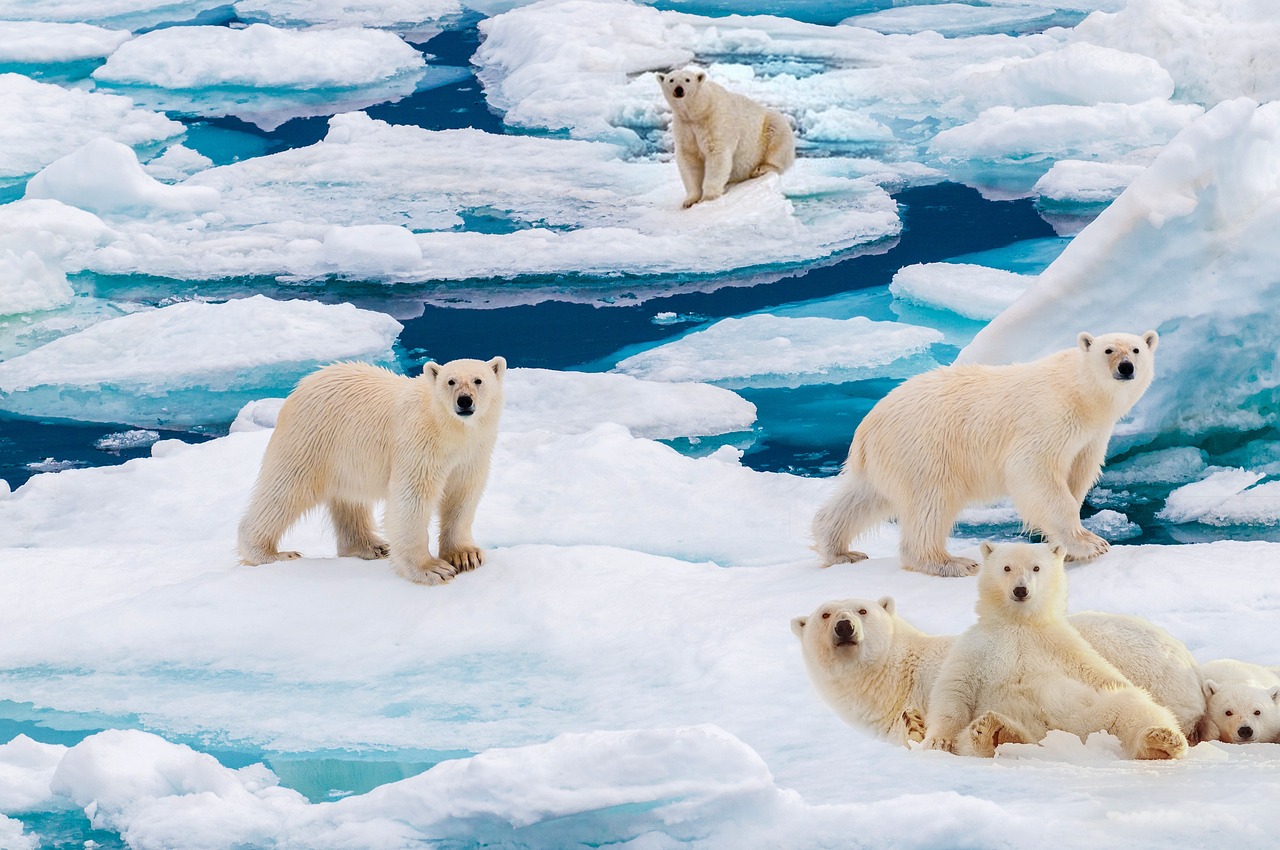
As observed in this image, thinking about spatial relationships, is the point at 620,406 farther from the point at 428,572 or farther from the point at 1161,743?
the point at 1161,743

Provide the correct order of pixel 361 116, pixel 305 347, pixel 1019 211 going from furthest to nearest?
1. pixel 361 116
2. pixel 1019 211
3. pixel 305 347

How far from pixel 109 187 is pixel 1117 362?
810 centimetres

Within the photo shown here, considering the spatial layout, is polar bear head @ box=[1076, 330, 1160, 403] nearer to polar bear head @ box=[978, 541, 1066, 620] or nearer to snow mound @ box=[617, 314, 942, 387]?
polar bear head @ box=[978, 541, 1066, 620]

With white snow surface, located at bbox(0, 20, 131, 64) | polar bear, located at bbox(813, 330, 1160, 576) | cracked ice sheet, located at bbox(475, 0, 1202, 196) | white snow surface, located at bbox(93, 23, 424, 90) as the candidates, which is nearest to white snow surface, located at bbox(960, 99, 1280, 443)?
polar bear, located at bbox(813, 330, 1160, 576)

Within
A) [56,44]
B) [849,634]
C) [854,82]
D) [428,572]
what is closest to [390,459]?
[428,572]

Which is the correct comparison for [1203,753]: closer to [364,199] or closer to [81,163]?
[364,199]

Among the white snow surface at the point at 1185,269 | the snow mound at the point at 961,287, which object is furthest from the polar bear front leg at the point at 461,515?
the snow mound at the point at 961,287

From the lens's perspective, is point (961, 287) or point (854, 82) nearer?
point (961, 287)

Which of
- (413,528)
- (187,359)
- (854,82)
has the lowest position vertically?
(187,359)

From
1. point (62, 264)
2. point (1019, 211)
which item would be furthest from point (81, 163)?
point (1019, 211)

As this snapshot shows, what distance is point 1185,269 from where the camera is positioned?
5922mm

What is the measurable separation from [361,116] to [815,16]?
614 cm

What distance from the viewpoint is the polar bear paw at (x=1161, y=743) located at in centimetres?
291

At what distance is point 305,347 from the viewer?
8.08 metres
